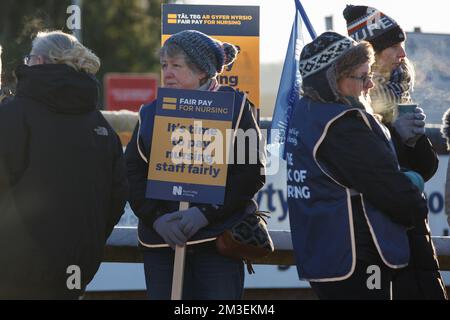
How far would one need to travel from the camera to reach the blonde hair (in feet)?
18.4

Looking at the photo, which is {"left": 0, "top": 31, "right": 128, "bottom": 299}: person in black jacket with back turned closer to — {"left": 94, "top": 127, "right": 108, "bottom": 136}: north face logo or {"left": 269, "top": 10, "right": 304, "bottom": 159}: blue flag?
{"left": 94, "top": 127, "right": 108, "bottom": 136}: north face logo

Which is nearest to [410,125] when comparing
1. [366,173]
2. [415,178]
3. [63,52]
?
[415,178]

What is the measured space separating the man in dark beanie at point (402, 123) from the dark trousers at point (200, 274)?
79cm

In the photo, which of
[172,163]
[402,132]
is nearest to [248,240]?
[172,163]

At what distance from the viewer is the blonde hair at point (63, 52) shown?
18.4 feet

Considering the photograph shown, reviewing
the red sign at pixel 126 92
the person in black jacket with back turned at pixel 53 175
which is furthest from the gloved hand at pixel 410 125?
the red sign at pixel 126 92

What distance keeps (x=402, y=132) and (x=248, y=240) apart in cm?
92

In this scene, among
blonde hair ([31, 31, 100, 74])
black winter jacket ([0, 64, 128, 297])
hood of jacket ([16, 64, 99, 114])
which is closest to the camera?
black winter jacket ([0, 64, 128, 297])

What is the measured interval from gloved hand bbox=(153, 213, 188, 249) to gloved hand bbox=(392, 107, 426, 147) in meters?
1.17

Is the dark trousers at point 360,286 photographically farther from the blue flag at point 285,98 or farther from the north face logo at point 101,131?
the blue flag at point 285,98

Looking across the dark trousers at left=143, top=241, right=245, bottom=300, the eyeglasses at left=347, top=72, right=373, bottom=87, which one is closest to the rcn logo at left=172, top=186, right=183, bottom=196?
the dark trousers at left=143, top=241, right=245, bottom=300

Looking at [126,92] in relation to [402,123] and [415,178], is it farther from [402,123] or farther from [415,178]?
[415,178]

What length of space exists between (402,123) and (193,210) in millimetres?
1102
